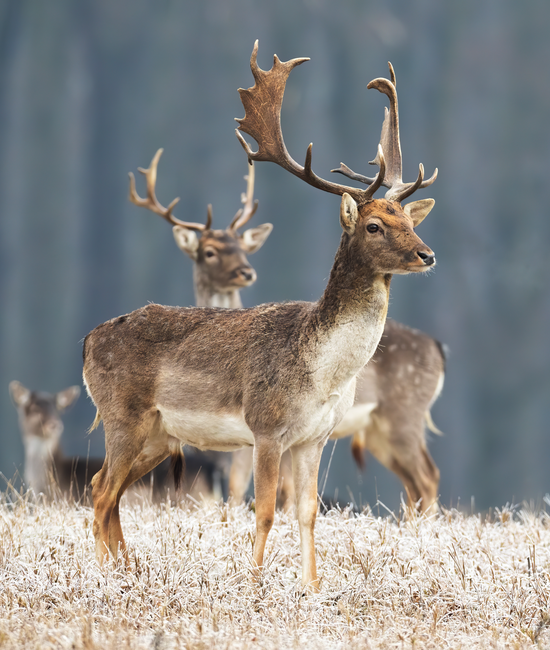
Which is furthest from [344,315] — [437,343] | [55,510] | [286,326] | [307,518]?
[437,343]

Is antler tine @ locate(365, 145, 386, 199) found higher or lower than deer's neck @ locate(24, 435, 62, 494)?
higher

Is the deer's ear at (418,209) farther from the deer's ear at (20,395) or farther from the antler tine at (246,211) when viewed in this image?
the deer's ear at (20,395)

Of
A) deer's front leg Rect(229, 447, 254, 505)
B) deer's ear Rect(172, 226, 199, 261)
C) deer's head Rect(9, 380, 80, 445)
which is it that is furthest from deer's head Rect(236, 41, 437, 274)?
deer's head Rect(9, 380, 80, 445)

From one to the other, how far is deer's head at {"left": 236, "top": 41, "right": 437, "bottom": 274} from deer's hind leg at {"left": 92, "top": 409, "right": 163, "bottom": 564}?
133cm

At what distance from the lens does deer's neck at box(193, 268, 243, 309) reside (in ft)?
25.8

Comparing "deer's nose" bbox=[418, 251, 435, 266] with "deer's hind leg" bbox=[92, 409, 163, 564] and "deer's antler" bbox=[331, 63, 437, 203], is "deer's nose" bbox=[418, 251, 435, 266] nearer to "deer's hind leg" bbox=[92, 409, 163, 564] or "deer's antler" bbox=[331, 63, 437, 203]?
"deer's antler" bbox=[331, 63, 437, 203]

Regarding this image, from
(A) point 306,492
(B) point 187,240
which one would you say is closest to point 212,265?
(B) point 187,240

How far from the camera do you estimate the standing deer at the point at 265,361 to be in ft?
12.8

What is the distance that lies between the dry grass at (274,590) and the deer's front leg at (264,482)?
4.7 inches

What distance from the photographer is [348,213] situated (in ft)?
12.9

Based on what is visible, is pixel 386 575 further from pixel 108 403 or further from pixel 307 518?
pixel 108 403

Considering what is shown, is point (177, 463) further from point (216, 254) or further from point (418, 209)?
point (216, 254)

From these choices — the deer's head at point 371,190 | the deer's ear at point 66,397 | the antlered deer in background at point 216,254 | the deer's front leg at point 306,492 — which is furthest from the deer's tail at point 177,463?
the deer's ear at point 66,397

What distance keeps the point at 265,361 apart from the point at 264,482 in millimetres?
530
